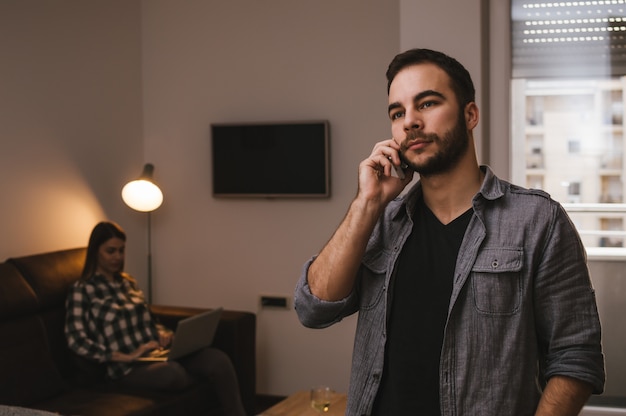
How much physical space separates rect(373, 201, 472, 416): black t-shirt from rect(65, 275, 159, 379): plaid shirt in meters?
2.50

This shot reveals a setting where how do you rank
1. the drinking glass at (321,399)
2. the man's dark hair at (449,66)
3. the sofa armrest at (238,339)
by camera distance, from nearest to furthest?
the man's dark hair at (449,66) < the drinking glass at (321,399) < the sofa armrest at (238,339)

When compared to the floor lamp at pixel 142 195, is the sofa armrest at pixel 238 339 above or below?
below

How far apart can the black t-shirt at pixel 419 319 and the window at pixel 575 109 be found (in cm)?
151

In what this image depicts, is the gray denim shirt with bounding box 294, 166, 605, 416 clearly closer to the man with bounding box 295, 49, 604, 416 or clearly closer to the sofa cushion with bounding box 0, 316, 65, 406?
the man with bounding box 295, 49, 604, 416

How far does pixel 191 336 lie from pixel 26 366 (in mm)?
746

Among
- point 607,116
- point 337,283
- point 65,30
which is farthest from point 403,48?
point 65,30

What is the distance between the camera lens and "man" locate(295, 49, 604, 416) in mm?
1429

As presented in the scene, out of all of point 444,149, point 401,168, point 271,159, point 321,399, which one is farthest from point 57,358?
point 444,149

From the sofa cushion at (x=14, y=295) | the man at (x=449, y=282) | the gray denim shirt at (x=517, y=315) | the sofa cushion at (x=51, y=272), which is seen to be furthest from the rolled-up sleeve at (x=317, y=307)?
the sofa cushion at (x=51, y=272)

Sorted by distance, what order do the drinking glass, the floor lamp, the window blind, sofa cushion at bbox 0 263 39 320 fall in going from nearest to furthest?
the window blind, the drinking glass, sofa cushion at bbox 0 263 39 320, the floor lamp

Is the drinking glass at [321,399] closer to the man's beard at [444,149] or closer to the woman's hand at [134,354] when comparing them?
the woman's hand at [134,354]

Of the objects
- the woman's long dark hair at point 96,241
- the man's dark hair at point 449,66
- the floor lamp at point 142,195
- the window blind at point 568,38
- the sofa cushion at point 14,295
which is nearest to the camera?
the man's dark hair at point 449,66

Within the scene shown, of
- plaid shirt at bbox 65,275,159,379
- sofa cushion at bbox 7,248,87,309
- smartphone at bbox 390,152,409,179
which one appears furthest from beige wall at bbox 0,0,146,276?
smartphone at bbox 390,152,409,179

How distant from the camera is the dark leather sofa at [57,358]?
11.1 feet
